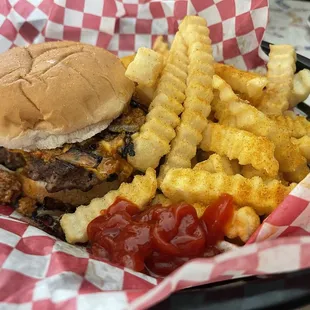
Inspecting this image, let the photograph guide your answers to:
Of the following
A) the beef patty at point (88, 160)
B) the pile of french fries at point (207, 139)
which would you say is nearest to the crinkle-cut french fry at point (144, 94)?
the pile of french fries at point (207, 139)

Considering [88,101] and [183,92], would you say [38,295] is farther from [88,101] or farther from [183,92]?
[183,92]

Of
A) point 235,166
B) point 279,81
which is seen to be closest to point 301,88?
point 279,81

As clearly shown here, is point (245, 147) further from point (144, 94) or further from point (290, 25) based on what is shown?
point (290, 25)

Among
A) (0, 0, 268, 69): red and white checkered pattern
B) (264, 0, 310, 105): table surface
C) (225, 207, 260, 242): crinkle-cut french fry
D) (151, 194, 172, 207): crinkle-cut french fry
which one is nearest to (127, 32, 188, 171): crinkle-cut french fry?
(151, 194, 172, 207): crinkle-cut french fry

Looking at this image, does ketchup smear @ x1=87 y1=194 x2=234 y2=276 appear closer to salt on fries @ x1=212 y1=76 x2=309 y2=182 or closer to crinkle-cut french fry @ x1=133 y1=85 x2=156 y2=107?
salt on fries @ x1=212 y1=76 x2=309 y2=182

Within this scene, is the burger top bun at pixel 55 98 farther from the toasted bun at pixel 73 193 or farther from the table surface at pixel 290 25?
the table surface at pixel 290 25

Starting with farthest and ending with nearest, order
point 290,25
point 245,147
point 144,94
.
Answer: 1. point 290,25
2. point 144,94
3. point 245,147
